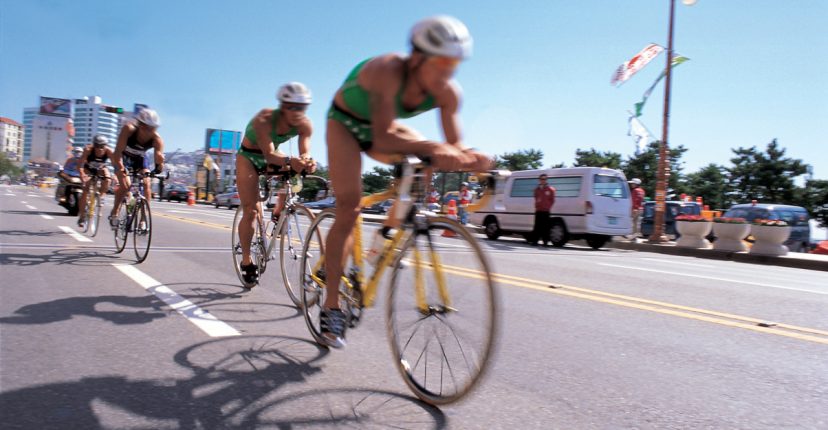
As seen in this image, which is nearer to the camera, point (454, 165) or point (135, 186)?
point (454, 165)

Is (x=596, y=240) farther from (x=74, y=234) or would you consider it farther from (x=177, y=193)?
(x=177, y=193)

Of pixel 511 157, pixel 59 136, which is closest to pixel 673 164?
pixel 511 157

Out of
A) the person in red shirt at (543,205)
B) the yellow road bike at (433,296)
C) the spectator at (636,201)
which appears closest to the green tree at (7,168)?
the spectator at (636,201)

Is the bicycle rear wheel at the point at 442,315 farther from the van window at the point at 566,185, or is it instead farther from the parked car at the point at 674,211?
the parked car at the point at 674,211

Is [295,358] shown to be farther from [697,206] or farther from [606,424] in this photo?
[697,206]

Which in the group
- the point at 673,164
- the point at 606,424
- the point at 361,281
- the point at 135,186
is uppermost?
the point at 673,164

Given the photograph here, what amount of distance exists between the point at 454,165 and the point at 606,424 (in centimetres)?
125

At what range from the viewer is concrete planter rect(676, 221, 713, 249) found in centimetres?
1504

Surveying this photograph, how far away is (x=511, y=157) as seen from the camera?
79.5 metres

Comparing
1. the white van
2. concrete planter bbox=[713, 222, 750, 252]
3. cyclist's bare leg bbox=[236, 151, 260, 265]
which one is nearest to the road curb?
concrete planter bbox=[713, 222, 750, 252]

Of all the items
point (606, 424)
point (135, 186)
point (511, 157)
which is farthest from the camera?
point (511, 157)

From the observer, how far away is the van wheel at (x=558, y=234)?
47.0ft

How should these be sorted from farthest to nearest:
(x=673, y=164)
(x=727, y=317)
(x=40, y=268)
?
(x=673, y=164), (x=40, y=268), (x=727, y=317)

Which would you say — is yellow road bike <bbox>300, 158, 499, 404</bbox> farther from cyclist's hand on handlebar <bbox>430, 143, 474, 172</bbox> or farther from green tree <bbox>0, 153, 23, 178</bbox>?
green tree <bbox>0, 153, 23, 178</bbox>
